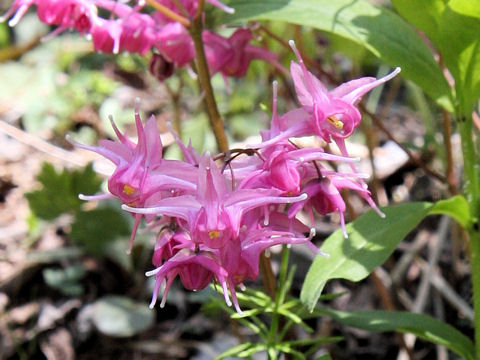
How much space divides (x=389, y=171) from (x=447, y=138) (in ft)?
3.24

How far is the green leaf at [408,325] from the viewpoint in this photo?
1688 mm

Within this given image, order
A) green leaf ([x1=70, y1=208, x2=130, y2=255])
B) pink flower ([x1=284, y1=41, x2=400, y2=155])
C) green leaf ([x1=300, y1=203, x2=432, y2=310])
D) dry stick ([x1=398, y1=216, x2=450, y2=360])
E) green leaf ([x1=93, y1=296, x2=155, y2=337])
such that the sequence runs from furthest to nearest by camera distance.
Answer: green leaf ([x1=70, y1=208, x2=130, y2=255]), green leaf ([x1=93, y1=296, x2=155, y2=337]), dry stick ([x1=398, y1=216, x2=450, y2=360]), green leaf ([x1=300, y1=203, x2=432, y2=310]), pink flower ([x1=284, y1=41, x2=400, y2=155])

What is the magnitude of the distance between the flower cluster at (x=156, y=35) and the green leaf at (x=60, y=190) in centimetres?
96

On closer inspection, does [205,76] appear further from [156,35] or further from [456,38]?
[456,38]

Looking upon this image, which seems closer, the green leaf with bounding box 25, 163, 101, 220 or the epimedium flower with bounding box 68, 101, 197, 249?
the epimedium flower with bounding box 68, 101, 197, 249

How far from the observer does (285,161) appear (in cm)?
126

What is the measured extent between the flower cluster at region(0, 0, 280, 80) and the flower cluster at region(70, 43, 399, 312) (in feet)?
1.67

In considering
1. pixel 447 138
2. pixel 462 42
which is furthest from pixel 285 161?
pixel 447 138

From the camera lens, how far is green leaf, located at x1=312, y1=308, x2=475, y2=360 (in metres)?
1.69

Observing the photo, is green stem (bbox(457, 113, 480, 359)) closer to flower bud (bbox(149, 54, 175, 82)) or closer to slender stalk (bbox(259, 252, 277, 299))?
slender stalk (bbox(259, 252, 277, 299))

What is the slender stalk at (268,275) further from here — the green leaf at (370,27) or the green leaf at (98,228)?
the green leaf at (98,228)

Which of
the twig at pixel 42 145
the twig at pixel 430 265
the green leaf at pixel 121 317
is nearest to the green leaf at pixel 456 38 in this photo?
the twig at pixel 430 265

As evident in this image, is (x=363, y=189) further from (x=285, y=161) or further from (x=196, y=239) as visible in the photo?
(x=196, y=239)

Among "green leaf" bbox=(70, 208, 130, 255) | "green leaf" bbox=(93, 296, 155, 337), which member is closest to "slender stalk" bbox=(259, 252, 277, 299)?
"green leaf" bbox=(93, 296, 155, 337)
